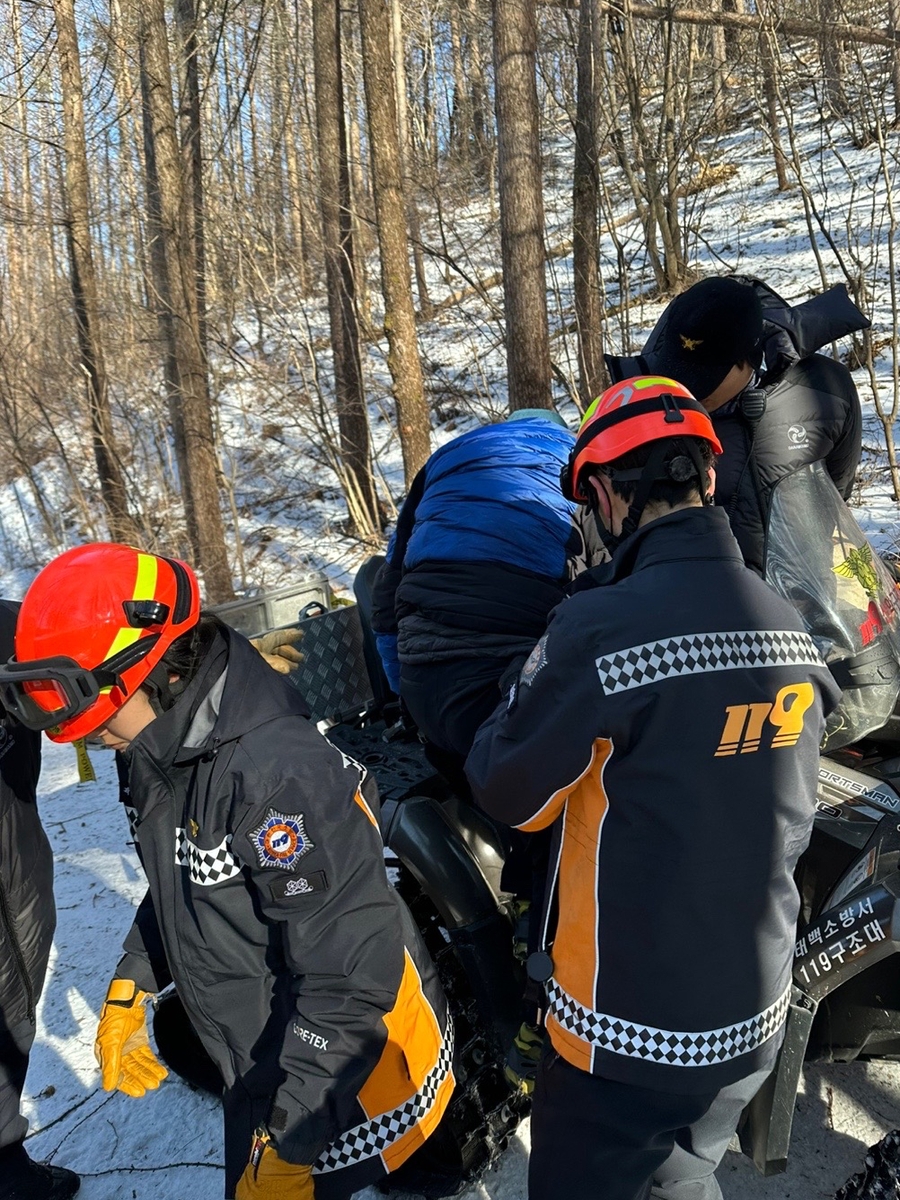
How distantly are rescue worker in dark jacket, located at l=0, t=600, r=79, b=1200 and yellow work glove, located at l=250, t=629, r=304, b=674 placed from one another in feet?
2.56

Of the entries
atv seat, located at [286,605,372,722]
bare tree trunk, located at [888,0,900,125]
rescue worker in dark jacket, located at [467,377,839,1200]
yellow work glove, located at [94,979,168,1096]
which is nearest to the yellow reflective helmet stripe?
rescue worker in dark jacket, located at [467,377,839,1200]

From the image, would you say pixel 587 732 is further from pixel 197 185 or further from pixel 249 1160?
pixel 197 185

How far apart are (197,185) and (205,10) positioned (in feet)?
6.98

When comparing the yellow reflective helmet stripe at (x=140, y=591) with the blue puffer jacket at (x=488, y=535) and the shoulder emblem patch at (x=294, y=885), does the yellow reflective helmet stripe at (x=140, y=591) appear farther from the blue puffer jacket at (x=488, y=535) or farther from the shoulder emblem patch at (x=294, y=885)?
the blue puffer jacket at (x=488, y=535)

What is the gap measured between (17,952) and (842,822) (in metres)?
2.26

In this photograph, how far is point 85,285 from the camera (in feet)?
38.8

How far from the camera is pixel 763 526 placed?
8.23 feet

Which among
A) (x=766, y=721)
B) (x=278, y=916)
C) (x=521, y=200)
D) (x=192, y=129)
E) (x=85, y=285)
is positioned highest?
(x=192, y=129)

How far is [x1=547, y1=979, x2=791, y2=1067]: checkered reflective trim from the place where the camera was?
5.40ft

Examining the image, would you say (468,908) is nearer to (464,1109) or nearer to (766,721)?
(464,1109)

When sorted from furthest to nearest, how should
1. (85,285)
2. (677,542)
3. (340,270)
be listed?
1. (85,285)
2. (340,270)
3. (677,542)

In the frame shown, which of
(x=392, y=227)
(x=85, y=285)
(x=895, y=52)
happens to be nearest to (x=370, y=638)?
(x=392, y=227)

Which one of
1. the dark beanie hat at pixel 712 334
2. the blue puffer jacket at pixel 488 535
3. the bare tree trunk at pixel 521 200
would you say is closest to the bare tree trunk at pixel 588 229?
the bare tree trunk at pixel 521 200

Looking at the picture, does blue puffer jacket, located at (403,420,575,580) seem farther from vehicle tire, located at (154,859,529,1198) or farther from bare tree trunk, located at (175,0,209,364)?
bare tree trunk, located at (175,0,209,364)
